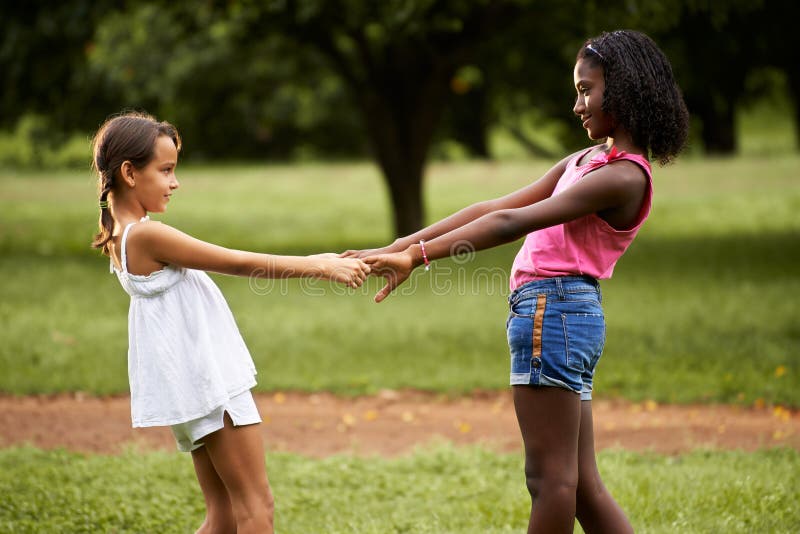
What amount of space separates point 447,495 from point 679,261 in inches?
410

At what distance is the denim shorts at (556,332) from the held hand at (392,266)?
484 millimetres

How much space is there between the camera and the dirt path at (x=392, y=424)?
6211 mm

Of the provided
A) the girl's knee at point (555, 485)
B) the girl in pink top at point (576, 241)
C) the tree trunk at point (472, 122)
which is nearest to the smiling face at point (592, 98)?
the girl in pink top at point (576, 241)

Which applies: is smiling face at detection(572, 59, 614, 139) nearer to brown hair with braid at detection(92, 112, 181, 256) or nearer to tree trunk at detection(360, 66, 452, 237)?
brown hair with braid at detection(92, 112, 181, 256)

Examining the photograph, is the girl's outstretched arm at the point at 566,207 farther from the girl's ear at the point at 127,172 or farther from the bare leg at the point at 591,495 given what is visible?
the girl's ear at the point at 127,172

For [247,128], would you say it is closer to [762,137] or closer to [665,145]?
[762,137]

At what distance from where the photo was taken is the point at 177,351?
129 inches

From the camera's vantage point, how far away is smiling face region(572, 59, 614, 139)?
10.7 ft

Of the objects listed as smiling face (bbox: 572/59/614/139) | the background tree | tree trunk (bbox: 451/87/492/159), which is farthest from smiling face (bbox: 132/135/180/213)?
tree trunk (bbox: 451/87/492/159)

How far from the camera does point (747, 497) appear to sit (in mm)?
4777

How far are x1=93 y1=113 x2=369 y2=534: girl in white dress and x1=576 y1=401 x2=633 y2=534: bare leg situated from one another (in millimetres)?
1093

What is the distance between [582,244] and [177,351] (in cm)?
139

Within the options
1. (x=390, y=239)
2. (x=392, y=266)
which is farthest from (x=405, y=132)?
(x=392, y=266)

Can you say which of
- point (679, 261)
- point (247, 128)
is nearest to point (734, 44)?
point (679, 261)
